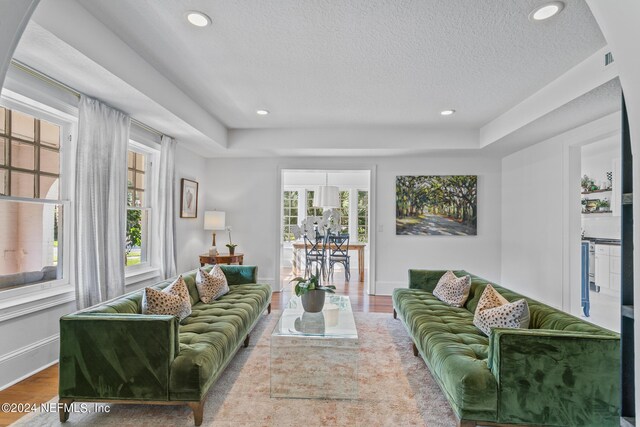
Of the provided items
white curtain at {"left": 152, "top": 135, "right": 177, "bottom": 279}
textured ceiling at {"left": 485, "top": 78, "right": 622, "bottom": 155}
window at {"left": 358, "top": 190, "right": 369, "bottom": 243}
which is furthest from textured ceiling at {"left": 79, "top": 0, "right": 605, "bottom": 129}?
window at {"left": 358, "top": 190, "right": 369, "bottom": 243}

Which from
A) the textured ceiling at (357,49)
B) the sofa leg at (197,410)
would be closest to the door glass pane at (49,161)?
the textured ceiling at (357,49)

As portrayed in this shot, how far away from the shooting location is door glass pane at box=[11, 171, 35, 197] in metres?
2.53

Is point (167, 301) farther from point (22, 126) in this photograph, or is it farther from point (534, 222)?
point (534, 222)

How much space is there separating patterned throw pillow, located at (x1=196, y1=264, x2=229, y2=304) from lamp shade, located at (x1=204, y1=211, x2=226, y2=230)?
5.68ft

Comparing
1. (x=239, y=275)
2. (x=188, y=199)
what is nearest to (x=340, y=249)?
(x=239, y=275)

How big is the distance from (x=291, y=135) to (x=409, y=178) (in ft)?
6.76

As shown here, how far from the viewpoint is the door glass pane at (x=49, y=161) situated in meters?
2.81

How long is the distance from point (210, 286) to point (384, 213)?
3.18m

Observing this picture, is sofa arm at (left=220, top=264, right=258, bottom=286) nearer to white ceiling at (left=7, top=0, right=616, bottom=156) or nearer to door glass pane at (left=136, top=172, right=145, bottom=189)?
door glass pane at (left=136, top=172, right=145, bottom=189)

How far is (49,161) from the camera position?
287 cm

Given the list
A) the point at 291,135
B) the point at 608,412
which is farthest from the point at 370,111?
the point at 608,412

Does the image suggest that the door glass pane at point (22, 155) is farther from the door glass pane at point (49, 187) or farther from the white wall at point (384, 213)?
the white wall at point (384, 213)

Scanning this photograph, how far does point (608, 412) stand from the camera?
1771 mm

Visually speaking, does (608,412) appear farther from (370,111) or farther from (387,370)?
(370,111)
